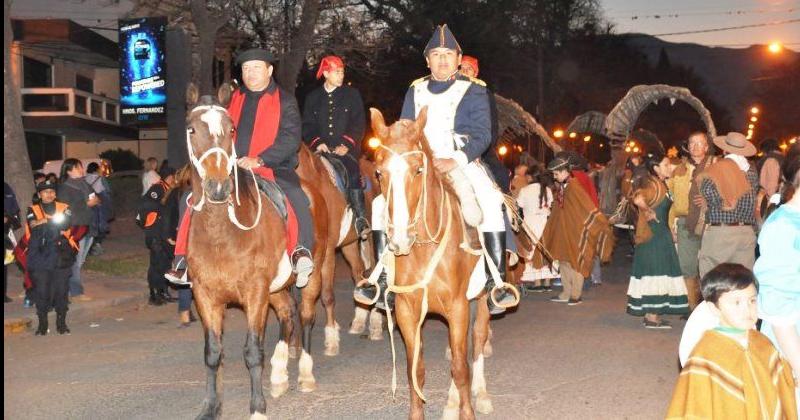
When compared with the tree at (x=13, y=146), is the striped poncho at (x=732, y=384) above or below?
below

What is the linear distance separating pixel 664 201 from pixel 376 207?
19.6ft

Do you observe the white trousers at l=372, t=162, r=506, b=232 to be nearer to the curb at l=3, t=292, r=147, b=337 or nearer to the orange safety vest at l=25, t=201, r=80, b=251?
the orange safety vest at l=25, t=201, r=80, b=251

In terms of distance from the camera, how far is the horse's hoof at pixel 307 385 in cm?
820

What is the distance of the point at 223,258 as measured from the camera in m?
7.15

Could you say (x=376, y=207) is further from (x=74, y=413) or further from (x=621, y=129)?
(x=621, y=129)

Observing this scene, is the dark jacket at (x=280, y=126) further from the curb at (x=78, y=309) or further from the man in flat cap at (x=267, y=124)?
the curb at (x=78, y=309)

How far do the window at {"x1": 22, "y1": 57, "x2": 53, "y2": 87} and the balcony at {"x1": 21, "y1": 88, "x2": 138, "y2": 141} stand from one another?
841 millimetres

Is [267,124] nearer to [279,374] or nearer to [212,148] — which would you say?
[212,148]

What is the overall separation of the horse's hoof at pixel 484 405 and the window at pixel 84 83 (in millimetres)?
37009

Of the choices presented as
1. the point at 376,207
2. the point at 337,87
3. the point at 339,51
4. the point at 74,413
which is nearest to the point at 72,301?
the point at 337,87

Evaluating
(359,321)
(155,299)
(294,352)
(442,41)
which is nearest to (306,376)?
(294,352)

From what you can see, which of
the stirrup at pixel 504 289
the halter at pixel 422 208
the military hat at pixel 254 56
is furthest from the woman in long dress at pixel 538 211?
the halter at pixel 422 208

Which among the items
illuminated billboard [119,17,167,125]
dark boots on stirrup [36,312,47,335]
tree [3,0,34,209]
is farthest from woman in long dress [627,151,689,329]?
illuminated billboard [119,17,167,125]

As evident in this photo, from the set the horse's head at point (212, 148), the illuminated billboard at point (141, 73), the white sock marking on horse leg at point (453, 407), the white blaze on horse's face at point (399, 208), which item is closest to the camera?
the white blaze on horse's face at point (399, 208)
